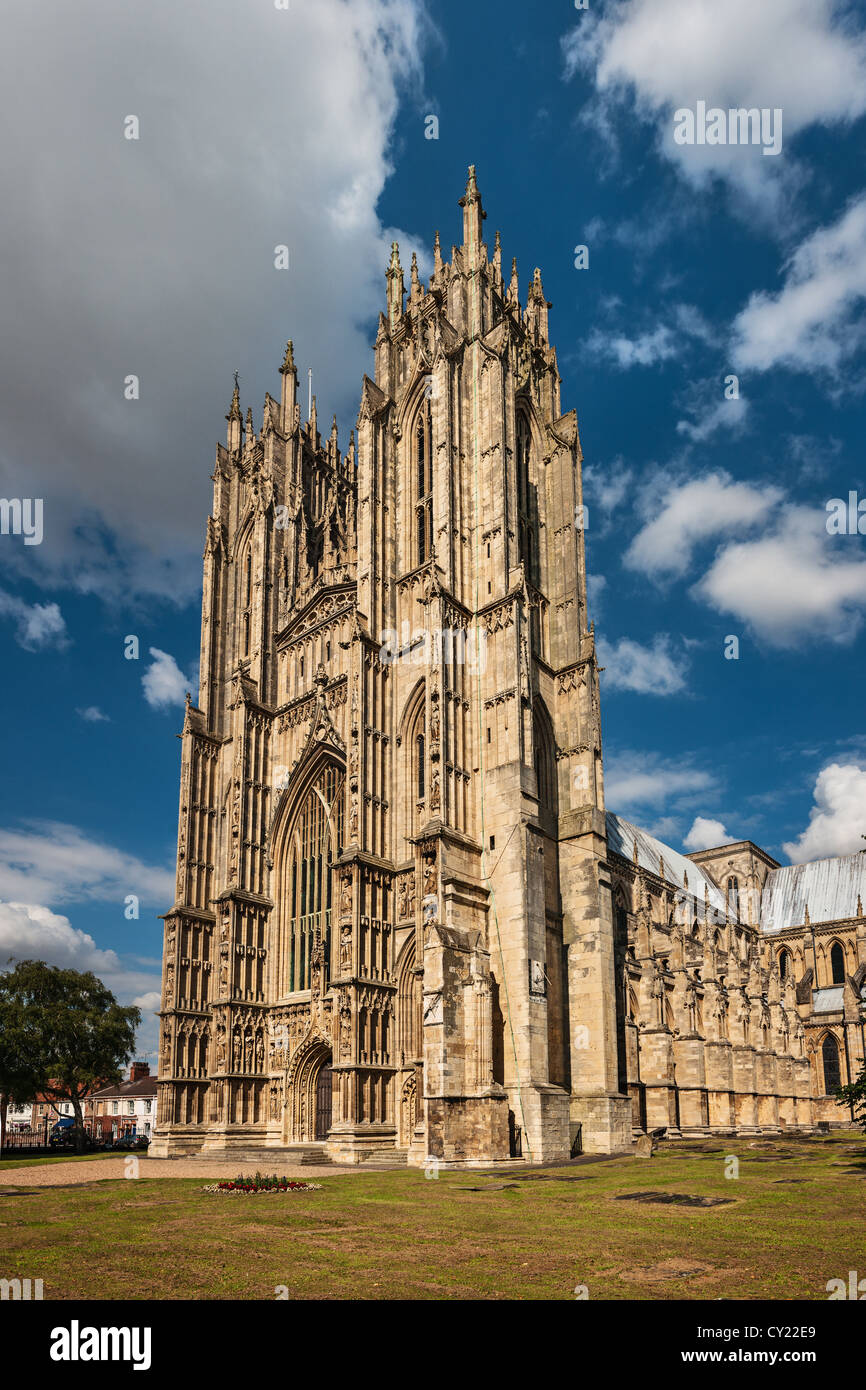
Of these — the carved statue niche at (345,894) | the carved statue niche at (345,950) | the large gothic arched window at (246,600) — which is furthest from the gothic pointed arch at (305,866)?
the large gothic arched window at (246,600)

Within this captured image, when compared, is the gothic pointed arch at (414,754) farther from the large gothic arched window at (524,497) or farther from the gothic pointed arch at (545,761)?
the large gothic arched window at (524,497)

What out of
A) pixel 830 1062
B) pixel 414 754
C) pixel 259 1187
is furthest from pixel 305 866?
pixel 830 1062

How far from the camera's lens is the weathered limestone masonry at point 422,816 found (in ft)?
105

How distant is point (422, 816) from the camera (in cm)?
3478

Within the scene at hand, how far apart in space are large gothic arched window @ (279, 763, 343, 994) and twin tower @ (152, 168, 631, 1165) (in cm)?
13

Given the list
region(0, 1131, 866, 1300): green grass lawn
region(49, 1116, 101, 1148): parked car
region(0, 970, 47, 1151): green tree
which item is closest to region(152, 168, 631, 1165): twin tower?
region(0, 1131, 866, 1300): green grass lawn

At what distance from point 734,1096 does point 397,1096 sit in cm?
2512

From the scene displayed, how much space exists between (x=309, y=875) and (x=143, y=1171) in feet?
45.7

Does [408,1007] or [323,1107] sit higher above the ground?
[408,1007]

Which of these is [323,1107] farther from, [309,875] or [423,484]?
[423,484]

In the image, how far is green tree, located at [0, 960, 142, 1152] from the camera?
51188 mm

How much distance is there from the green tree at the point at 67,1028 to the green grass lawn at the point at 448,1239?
30.6 metres

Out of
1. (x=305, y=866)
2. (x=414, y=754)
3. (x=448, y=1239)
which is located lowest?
(x=448, y=1239)
